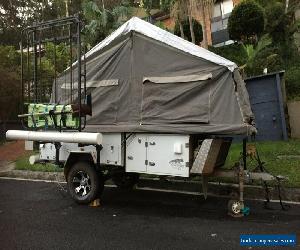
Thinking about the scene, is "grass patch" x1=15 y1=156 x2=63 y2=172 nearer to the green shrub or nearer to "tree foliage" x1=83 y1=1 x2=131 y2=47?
the green shrub

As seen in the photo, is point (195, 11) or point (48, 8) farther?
point (48, 8)

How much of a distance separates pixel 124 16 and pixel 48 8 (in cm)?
2183

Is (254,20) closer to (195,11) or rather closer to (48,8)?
(195,11)

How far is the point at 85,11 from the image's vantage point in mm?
24688

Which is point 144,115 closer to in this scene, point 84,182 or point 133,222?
point 84,182

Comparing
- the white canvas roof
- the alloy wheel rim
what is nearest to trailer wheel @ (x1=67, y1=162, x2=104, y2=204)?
the alloy wheel rim

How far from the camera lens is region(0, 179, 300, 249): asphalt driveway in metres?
5.80

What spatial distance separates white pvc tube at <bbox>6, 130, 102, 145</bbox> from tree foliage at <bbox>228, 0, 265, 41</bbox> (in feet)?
47.5

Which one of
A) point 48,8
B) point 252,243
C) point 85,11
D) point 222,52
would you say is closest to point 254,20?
point 222,52

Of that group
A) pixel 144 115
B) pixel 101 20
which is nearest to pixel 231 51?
pixel 101 20

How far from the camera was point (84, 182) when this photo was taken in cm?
830

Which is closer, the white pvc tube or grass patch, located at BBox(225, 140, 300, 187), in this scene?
the white pvc tube

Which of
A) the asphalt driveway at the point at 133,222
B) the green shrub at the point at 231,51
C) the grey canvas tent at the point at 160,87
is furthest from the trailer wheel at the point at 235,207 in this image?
the green shrub at the point at 231,51

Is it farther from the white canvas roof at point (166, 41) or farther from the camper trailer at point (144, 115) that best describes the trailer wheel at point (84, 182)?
the white canvas roof at point (166, 41)
